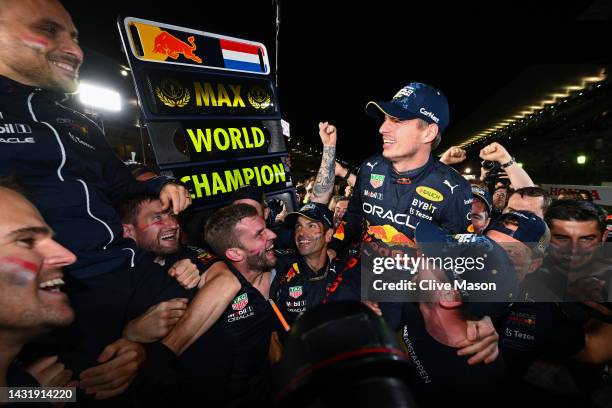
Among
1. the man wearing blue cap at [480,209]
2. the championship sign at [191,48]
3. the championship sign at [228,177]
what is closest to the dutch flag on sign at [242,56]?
the championship sign at [191,48]

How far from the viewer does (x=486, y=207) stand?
4.36 metres

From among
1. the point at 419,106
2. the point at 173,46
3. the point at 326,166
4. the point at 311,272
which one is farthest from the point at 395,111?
the point at 173,46

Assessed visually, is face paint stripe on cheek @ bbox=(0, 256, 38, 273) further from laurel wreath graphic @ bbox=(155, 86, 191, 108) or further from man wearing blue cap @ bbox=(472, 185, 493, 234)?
man wearing blue cap @ bbox=(472, 185, 493, 234)

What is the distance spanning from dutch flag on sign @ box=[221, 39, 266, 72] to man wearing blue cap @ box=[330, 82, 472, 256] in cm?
212

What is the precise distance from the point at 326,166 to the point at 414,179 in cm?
130

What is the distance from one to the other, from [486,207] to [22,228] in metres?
5.02

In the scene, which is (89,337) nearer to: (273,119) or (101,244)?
(101,244)

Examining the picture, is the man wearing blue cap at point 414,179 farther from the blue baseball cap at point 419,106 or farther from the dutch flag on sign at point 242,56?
the dutch flag on sign at point 242,56

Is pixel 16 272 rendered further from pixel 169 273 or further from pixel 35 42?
pixel 35 42

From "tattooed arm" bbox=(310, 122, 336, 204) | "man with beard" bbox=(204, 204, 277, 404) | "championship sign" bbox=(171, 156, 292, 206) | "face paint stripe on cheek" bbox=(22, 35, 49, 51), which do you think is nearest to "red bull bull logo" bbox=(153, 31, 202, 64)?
"championship sign" bbox=(171, 156, 292, 206)

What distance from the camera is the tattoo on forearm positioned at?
3.70m

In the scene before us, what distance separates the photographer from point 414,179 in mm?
2691

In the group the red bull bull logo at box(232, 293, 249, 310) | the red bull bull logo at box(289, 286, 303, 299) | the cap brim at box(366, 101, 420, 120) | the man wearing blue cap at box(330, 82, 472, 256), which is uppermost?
the cap brim at box(366, 101, 420, 120)

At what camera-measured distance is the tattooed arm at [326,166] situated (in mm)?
3566
